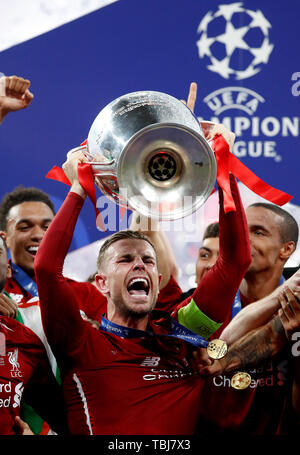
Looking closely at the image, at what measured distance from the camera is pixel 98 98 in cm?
288

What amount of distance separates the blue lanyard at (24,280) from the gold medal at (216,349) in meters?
0.76

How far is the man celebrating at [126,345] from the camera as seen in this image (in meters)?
2.25

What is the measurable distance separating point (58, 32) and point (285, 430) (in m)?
1.92

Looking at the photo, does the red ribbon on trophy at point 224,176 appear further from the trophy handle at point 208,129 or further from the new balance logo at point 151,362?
the new balance logo at point 151,362

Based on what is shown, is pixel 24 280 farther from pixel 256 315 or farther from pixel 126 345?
pixel 256 315

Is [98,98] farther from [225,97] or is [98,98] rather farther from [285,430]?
[285,430]

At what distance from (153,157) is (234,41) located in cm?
106

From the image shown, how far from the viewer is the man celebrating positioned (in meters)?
2.25

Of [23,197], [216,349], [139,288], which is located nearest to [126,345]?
[139,288]

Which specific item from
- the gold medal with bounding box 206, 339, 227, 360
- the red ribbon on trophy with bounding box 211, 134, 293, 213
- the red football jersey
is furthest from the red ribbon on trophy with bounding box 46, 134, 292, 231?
the gold medal with bounding box 206, 339, 227, 360

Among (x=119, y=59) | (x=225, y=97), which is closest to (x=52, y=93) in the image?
(x=119, y=59)

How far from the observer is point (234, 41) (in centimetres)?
288

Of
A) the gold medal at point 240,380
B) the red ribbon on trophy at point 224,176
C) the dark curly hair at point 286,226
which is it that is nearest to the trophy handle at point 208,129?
the red ribbon on trophy at point 224,176

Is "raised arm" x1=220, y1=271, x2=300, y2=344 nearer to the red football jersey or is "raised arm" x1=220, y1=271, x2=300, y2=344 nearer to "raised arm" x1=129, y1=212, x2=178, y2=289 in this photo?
"raised arm" x1=129, y1=212, x2=178, y2=289
